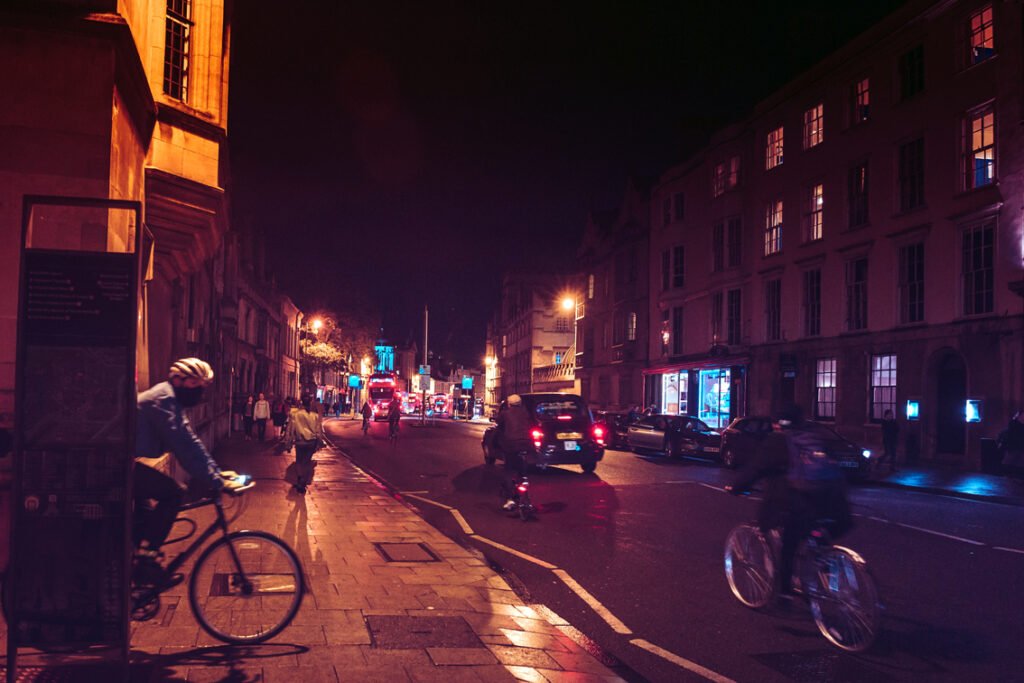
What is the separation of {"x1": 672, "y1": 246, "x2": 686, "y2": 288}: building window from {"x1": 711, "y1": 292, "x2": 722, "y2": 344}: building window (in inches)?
146

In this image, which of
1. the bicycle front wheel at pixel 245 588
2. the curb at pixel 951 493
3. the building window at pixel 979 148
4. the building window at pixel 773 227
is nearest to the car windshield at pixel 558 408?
the curb at pixel 951 493

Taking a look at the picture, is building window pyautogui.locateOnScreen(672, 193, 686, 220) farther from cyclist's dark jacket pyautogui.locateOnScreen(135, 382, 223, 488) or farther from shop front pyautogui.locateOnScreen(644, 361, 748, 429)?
cyclist's dark jacket pyautogui.locateOnScreen(135, 382, 223, 488)

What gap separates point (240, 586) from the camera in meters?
6.29

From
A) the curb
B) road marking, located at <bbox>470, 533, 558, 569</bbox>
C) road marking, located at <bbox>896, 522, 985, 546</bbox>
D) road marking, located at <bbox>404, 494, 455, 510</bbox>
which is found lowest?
the curb

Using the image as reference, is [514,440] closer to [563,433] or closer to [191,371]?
[563,433]

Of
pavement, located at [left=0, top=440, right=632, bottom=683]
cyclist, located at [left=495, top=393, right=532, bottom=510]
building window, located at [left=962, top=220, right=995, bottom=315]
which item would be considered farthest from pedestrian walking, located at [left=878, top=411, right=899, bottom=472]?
pavement, located at [left=0, top=440, right=632, bottom=683]

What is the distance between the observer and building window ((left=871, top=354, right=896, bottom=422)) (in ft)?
94.7

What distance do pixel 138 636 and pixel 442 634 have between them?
2080 mm

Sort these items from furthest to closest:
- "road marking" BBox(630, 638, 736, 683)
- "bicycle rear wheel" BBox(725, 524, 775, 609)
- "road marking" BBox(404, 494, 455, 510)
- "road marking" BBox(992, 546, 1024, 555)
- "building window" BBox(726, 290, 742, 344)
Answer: "building window" BBox(726, 290, 742, 344) < "road marking" BBox(404, 494, 455, 510) < "road marking" BBox(992, 546, 1024, 555) < "bicycle rear wheel" BBox(725, 524, 775, 609) < "road marking" BBox(630, 638, 736, 683)

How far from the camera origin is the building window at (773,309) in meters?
36.3

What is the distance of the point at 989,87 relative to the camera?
25.2 meters

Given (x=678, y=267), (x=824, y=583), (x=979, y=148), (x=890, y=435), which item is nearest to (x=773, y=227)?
(x=678, y=267)

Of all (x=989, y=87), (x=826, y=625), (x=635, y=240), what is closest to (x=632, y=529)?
(x=826, y=625)

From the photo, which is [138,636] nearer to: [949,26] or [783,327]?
[949,26]
